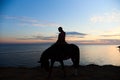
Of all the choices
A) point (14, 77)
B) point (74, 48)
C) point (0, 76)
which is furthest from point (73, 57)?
point (0, 76)

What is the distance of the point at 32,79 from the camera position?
389 inches

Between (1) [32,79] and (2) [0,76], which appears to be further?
(2) [0,76]

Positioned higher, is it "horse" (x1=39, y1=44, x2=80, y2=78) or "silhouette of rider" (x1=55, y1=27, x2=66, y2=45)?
"silhouette of rider" (x1=55, y1=27, x2=66, y2=45)

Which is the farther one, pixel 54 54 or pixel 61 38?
pixel 61 38

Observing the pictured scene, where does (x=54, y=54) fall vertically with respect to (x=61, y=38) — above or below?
below

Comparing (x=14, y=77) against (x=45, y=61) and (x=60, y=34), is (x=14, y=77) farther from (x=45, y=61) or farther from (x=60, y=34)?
(x=60, y=34)

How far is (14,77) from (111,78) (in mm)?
5034

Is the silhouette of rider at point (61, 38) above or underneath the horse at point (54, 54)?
above

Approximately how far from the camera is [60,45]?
9.91 meters

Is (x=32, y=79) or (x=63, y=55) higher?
(x=63, y=55)

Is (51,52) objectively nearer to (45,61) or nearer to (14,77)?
(45,61)

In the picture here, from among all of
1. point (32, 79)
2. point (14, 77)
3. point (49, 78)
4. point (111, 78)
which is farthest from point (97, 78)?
point (14, 77)

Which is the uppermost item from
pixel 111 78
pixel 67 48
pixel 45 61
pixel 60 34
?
pixel 60 34

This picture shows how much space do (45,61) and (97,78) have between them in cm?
279
